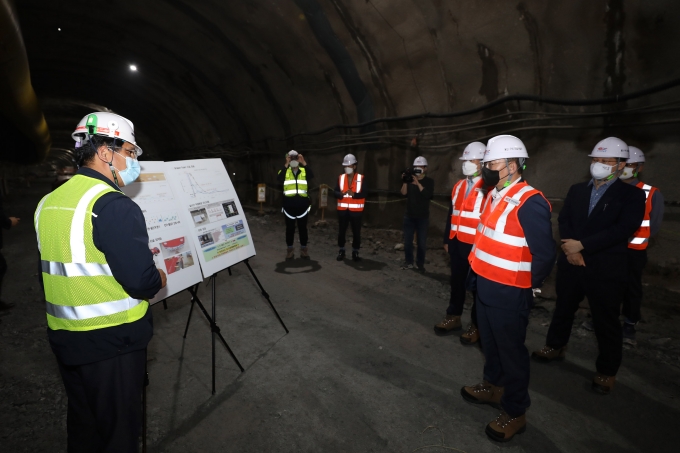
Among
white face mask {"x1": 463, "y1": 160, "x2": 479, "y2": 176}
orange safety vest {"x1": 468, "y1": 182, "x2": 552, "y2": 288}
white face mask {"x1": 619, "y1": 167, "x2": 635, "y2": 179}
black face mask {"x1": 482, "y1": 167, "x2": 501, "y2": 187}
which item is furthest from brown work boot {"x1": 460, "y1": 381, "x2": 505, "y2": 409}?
white face mask {"x1": 619, "y1": 167, "x2": 635, "y2": 179}

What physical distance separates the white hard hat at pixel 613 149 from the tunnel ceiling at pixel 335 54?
2.39 m

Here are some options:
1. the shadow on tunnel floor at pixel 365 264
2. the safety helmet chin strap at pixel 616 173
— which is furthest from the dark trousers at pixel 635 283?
the shadow on tunnel floor at pixel 365 264

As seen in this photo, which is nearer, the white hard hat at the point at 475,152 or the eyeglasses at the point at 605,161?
the eyeglasses at the point at 605,161

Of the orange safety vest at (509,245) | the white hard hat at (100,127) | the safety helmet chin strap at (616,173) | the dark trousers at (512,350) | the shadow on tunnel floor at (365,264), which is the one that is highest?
the white hard hat at (100,127)

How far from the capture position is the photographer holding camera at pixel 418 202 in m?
5.99

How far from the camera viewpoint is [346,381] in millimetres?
3080

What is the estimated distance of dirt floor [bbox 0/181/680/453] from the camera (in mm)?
2457

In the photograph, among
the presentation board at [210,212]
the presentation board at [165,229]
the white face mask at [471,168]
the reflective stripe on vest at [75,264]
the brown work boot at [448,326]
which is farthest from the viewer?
the white face mask at [471,168]

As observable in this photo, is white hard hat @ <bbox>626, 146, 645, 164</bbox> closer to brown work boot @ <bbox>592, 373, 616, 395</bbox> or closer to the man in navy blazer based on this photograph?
the man in navy blazer

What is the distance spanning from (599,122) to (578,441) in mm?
4467

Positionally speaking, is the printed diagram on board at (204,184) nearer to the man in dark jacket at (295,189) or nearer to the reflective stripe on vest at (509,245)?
the reflective stripe on vest at (509,245)

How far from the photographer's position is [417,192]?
604cm

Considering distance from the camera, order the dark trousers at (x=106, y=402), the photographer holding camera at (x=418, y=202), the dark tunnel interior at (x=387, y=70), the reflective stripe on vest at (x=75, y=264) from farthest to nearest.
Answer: the photographer holding camera at (x=418, y=202), the dark tunnel interior at (x=387, y=70), the dark trousers at (x=106, y=402), the reflective stripe on vest at (x=75, y=264)

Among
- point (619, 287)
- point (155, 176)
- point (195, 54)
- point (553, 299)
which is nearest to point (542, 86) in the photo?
point (553, 299)
